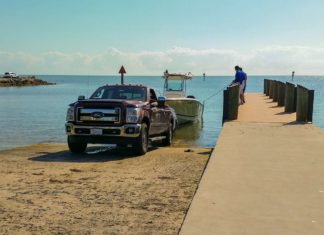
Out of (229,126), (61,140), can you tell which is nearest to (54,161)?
(229,126)

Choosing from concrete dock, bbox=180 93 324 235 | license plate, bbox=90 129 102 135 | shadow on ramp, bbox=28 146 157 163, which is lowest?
shadow on ramp, bbox=28 146 157 163

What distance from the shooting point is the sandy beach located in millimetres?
5812

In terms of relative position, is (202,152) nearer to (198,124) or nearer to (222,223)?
(222,223)

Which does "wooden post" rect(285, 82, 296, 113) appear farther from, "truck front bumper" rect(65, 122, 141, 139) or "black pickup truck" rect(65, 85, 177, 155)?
"truck front bumper" rect(65, 122, 141, 139)

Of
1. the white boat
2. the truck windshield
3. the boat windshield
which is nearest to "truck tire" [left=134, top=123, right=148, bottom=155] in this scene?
the truck windshield

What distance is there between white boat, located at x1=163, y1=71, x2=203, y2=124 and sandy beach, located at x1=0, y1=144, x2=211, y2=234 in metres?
13.9

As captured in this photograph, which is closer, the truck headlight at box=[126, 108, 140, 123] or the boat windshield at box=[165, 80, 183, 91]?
the truck headlight at box=[126, 108, 140, 123]

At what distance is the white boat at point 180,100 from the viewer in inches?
1026

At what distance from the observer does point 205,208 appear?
5941 millimetres

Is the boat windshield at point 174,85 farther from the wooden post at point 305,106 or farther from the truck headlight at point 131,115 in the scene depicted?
the truck headlight at point 131,115

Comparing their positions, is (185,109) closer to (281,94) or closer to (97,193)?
(281,94)

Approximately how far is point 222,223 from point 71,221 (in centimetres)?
185

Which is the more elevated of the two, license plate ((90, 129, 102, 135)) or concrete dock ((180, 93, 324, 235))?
license plate ((90, 129, 102, 135))

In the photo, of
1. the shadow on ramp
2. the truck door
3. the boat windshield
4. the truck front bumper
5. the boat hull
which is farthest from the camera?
the boat windshield
